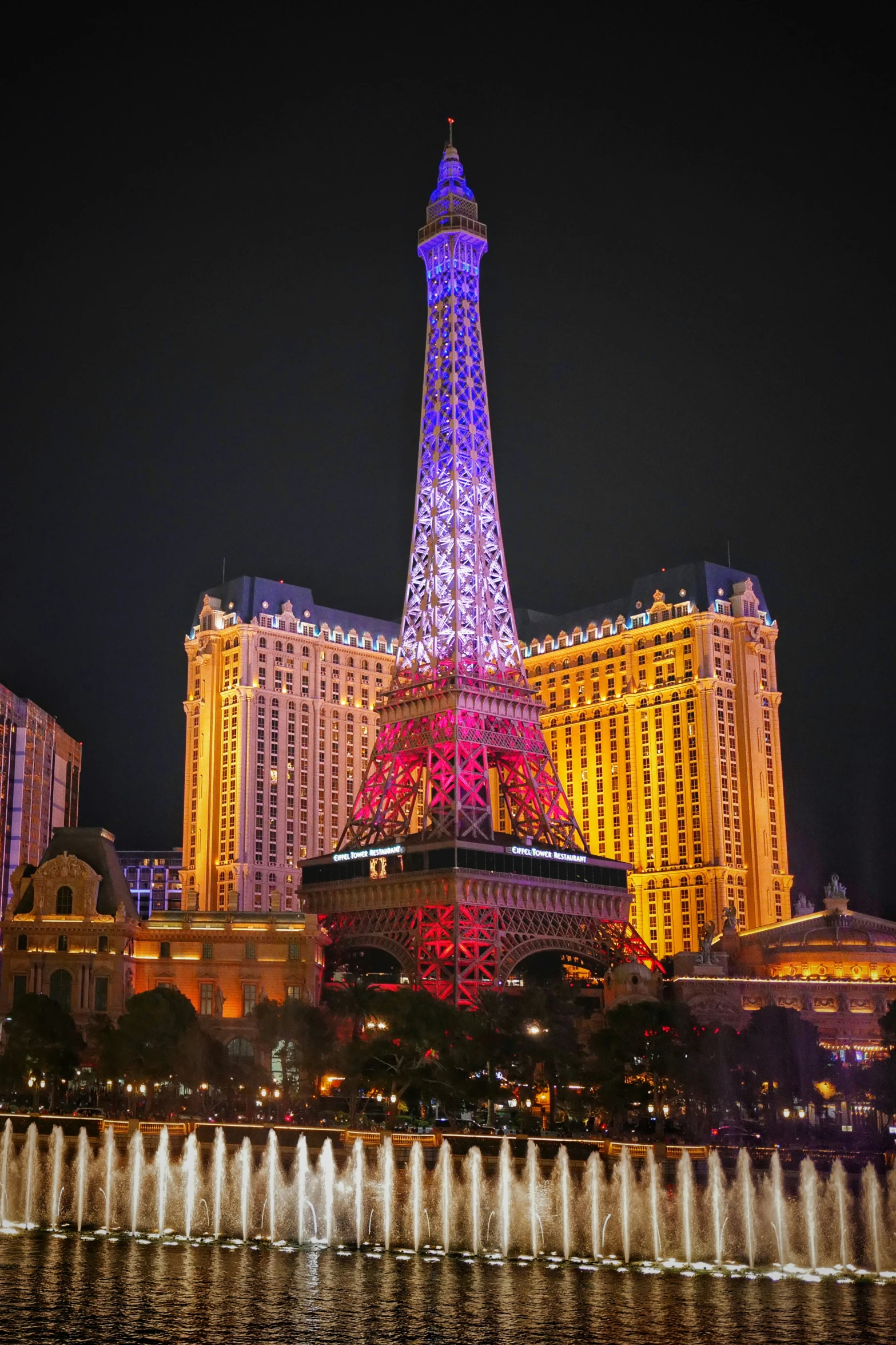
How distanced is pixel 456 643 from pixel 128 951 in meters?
43.0

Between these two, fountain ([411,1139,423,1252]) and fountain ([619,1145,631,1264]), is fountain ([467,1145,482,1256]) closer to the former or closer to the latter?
fountain ([411,1139,423,1252])

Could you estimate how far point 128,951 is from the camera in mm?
138500

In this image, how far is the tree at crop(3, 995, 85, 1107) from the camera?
114 metres

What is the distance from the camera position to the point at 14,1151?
8119cm

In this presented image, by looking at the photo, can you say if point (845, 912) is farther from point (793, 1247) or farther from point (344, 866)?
point (793, 1247)

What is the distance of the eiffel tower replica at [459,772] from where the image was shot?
141m

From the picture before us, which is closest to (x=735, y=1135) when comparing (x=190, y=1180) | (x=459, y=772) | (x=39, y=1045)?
(x=190, y=1180)

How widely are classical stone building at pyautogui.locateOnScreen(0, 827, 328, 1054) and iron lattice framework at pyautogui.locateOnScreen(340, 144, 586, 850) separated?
1572 cm

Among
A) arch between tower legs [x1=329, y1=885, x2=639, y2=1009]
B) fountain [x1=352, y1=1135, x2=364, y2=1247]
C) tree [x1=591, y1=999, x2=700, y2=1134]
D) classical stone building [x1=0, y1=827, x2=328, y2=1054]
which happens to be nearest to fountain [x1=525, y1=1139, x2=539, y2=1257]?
fountain [x1=352, y1=1135, x2=364, y2=1247]

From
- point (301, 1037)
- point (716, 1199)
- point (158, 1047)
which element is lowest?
point (716, 1199)

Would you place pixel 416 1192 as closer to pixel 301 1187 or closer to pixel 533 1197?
pixel 533 1197

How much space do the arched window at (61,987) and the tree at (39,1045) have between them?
1820 cm

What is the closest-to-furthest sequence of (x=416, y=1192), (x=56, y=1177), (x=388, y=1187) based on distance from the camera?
(x=416, y=1192)
(x=388, y=1187)
(x=56, y=1177)

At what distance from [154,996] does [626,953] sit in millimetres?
54777
